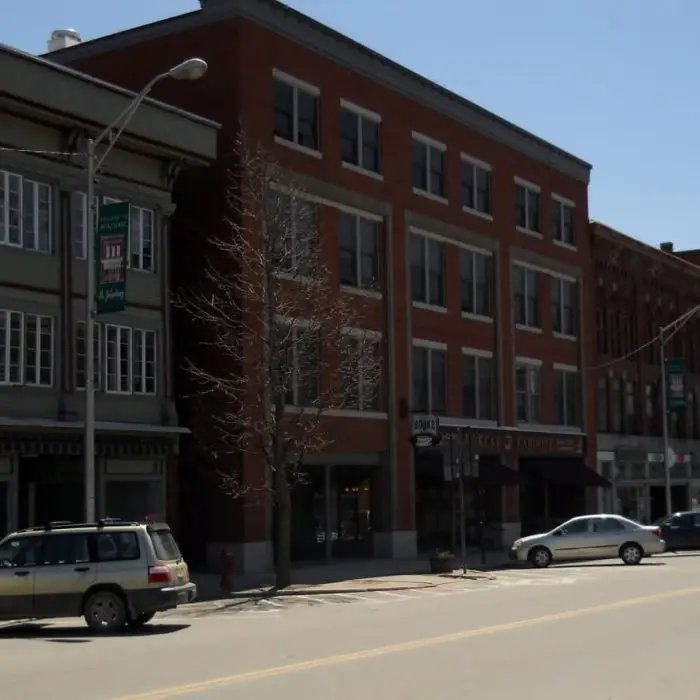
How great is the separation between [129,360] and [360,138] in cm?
1209

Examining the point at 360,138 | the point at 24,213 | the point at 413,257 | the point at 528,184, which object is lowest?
the point at 24,213

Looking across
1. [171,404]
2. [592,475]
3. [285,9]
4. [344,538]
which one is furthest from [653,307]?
[171,404]

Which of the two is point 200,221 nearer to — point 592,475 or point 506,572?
point 506,572

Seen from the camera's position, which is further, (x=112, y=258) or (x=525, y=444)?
(x=525, y=444)

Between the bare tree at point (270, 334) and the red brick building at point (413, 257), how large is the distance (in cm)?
138

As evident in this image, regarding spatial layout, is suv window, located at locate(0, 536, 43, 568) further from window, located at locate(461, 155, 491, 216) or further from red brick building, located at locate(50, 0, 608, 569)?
window, located at locate(461, 155, 491, 216)

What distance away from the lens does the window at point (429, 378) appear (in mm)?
39469

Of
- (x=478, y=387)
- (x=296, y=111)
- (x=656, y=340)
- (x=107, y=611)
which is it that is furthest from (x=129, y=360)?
(x=656, y=340)

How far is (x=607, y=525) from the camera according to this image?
3544cm

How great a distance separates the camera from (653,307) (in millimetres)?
57312

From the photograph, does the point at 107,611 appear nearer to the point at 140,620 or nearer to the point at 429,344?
the point at 140,620

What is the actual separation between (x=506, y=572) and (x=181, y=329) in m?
10.9

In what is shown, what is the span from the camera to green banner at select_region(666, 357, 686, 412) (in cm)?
5359

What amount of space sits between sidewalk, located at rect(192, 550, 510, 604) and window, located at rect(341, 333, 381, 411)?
14.6 ft
